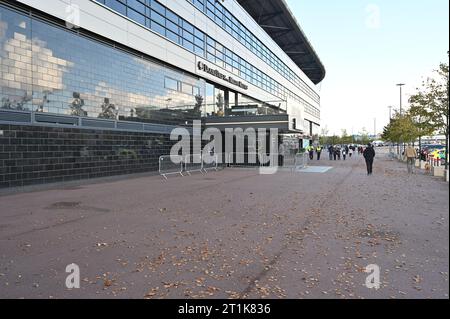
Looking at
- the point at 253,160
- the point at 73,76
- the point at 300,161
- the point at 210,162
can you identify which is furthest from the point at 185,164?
the point at 300,161

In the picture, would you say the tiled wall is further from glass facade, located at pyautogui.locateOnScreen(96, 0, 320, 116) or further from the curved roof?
the curved roof

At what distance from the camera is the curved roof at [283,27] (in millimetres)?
39344

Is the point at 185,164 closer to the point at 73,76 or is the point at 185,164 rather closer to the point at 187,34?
the point at 73,76

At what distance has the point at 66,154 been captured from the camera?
13.8 metres

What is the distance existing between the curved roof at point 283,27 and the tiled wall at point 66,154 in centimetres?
2583

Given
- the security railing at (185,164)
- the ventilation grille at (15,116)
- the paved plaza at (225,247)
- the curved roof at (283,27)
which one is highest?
the curved roof at (283,27)

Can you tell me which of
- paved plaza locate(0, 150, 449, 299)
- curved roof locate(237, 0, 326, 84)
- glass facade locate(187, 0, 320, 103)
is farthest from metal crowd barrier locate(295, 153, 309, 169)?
curved roof locate(237, 0, 326, 84)

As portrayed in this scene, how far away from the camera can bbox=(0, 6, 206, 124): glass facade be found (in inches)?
457

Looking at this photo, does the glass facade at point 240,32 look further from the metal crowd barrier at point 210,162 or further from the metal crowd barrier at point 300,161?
the metal crowd barrier at point 300,161

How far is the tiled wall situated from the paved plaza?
233 centimetres

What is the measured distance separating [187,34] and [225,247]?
2106 cm

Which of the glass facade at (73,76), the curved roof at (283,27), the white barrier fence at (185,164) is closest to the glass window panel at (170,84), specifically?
the glass facade at (73,76)
